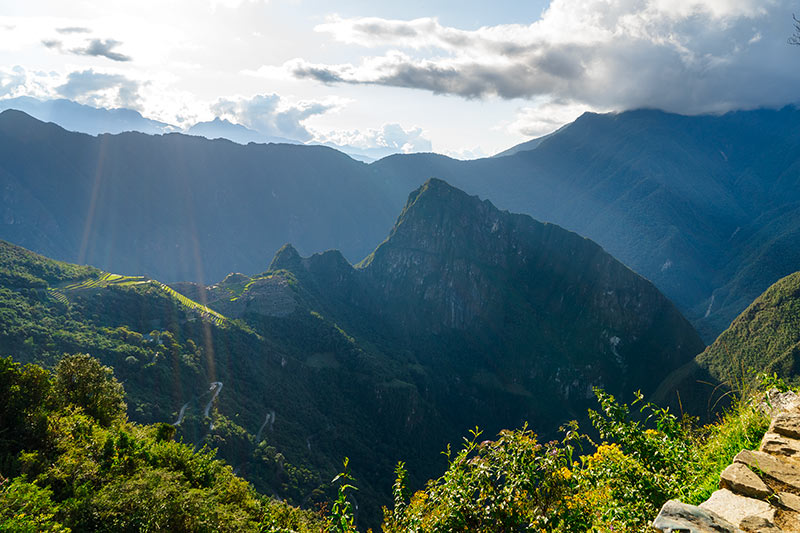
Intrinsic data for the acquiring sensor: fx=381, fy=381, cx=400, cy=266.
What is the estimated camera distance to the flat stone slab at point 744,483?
21.9ft

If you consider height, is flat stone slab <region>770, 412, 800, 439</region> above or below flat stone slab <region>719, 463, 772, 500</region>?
above

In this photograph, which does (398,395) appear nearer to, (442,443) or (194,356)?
(442,443)

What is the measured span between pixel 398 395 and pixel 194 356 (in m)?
76.5

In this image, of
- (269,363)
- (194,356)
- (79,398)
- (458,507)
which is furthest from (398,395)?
(458,507)

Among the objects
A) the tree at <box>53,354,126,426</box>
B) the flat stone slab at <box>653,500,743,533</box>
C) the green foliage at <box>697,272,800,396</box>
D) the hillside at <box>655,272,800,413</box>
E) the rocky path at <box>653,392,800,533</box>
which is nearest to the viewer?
the flat stone slab at <box>653,500,743,533</box>

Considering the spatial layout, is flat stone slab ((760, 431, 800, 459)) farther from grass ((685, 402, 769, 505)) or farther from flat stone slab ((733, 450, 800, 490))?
grass ((685, 402, 769, 505))

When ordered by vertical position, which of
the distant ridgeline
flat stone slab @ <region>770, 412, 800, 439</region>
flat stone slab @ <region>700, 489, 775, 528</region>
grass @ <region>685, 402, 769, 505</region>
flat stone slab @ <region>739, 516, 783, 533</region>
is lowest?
the distant ridgeline

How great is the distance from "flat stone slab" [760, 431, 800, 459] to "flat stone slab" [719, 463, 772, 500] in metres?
1.21

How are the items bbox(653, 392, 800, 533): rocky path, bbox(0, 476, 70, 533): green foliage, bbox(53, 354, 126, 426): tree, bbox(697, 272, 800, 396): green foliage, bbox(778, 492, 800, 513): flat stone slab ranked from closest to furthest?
bbox(653, 392, 800, 533): rocky path < bbox(778, 492, 800, 513): flat stone slab < bbox(0, 476, 70, 533): green foliage < bbox(53, 354, 126, 426): tree < bbox(697, 272, 800, 396): green foliage

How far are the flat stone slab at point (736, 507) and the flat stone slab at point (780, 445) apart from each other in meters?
1.92

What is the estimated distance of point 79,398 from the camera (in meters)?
32.8

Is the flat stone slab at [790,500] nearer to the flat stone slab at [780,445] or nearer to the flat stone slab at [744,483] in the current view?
the flat stone slab at [744,483]

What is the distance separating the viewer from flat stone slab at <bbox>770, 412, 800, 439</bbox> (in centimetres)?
821

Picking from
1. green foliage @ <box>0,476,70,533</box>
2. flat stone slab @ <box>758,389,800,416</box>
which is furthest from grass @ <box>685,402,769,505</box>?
green foliage @ <box>0,476,70,533</box>
